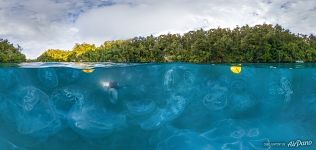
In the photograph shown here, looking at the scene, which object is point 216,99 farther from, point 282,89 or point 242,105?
point 282,89

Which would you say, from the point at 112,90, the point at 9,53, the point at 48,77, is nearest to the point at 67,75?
the point at 48,77

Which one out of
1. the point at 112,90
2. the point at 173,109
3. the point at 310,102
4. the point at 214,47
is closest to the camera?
the point at 112,90

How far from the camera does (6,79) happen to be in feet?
57.6

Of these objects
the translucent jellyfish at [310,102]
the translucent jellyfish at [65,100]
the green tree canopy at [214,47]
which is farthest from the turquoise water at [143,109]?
the green tree canopy at [214,47]

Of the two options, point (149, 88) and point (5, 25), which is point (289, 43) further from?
point (5, 25)

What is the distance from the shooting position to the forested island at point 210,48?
20328 millimetres

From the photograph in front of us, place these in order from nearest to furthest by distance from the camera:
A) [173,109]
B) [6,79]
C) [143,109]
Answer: [143,109] < [173,109] < [6,79]

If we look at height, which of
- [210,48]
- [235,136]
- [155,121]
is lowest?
[235,136]

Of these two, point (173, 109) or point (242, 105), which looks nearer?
point (173, 109)

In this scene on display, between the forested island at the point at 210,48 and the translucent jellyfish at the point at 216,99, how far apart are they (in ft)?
10.2

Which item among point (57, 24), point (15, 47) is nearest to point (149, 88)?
point (57, 24)

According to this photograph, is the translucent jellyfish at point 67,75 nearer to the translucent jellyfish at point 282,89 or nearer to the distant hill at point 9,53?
the distant hill at point 9,53

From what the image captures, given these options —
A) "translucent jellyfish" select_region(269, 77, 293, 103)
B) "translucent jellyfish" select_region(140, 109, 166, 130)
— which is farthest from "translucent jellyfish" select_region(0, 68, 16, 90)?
"translucent jellyfish" select_region(269, 77, 293, 103)

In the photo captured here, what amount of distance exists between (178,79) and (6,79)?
5.60 m
